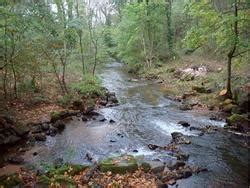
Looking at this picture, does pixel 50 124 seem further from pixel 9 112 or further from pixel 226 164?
pixel 226 164

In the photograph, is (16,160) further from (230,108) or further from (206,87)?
(206,87)

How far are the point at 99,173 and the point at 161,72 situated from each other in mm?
23744

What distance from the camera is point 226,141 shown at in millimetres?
13492

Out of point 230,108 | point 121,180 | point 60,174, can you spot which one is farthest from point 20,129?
point 230,108

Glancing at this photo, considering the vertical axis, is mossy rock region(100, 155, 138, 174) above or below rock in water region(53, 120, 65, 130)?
below

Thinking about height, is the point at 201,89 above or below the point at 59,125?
above

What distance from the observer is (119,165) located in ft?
35.1

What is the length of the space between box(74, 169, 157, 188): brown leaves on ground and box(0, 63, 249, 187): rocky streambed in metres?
0.06

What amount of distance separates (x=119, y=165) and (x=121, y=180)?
71 cm

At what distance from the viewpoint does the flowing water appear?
10742 mm

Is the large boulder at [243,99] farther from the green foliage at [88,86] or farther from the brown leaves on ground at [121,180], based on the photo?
the green foliage at [88,86]

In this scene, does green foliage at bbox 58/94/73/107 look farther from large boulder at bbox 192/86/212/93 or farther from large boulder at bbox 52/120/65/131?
large boulder at bbox 192/86/212/93

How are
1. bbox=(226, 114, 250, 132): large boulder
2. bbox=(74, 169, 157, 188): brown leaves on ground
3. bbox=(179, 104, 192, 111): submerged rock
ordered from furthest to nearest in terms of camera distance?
bbox=(179, 104, 192, 111): submerged rock, bbox=(226, 114, 250, 132): large boulder, bbox=(74, 169, 157, 188): brown leaves on ground

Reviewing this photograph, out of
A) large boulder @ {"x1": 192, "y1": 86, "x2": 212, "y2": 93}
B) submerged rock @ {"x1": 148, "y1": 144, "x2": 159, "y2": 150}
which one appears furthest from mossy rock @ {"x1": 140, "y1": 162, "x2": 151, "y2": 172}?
large boulder @ {"x1": 192, "y1": 86, "x2": 212, "y2": 93}
